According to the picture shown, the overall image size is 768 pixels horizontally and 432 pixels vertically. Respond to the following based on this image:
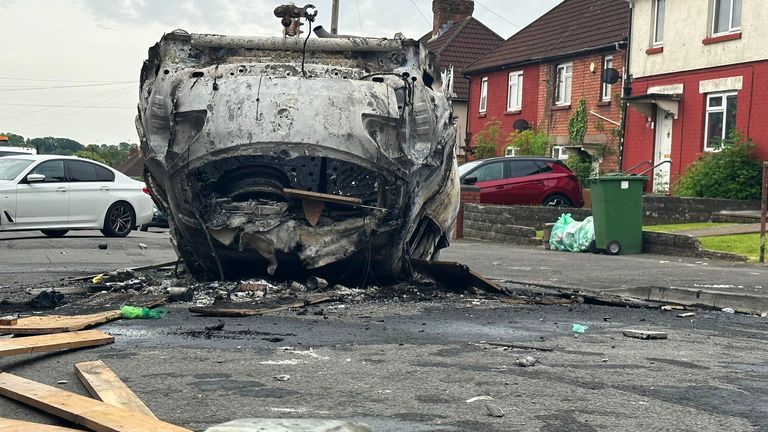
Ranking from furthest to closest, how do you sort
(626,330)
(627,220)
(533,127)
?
(533,127) → (627,220) → (626,330)

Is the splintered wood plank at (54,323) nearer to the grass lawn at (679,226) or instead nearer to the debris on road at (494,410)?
the debris on road at (494,410)

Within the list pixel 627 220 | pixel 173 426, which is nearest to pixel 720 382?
pixel 173 426

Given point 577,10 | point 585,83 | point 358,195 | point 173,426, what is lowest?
point 173,426

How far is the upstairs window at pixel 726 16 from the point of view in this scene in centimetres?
2580

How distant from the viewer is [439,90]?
10523mm

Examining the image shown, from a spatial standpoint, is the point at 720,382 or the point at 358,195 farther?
the point at 358,195

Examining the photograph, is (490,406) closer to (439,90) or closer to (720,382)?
(720,382)

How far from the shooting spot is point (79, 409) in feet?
15.4

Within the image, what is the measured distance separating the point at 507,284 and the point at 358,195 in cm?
321

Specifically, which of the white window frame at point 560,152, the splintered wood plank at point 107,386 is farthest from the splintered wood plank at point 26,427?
the white window frame at point 560,152

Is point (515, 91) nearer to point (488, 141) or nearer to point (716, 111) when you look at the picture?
point (488, 141)

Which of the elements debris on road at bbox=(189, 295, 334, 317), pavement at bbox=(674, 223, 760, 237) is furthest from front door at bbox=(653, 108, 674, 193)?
debris on road at bbox=(189, 295, 334, 317)

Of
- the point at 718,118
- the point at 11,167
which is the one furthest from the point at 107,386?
the point at 718,118

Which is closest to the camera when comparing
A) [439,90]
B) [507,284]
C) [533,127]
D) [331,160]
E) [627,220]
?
[331,160]
